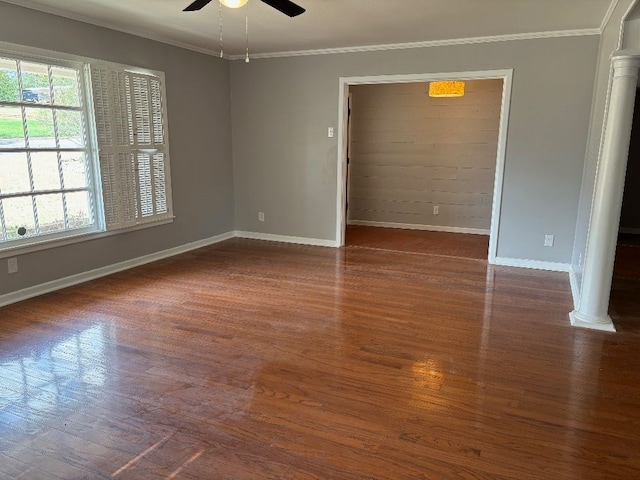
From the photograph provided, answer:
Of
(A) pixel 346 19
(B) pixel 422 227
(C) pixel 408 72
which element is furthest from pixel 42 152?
(B) pixel 422 227

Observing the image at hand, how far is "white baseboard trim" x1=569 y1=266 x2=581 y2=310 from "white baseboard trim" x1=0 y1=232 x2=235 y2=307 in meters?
4.17

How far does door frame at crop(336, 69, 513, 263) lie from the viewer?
15.5 ft

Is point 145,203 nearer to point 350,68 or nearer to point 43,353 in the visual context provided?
point 43,353

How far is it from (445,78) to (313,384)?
3.79 meters

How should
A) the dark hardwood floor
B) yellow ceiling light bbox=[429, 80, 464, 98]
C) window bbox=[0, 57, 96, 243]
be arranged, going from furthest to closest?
yellow ceiling light bbox=[429, 80, 464, 98] < window bbox=[0, 57, 96, 243] < the dark hardwood floor

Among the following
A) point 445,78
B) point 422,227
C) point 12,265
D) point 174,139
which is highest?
point 445,78

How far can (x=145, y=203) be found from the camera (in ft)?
16.0

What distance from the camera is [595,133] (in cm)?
391

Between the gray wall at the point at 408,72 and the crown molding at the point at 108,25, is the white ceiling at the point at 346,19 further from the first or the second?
the gray wall at the point at 408,72

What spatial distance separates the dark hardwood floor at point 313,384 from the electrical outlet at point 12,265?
292 mm

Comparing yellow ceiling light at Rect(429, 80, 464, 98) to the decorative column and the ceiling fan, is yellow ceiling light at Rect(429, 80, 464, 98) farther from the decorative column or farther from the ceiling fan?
the ceiling fan

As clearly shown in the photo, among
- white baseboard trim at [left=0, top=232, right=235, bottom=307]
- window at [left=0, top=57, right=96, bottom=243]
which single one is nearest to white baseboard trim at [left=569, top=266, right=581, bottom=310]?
white baseboard trim at [left=0, top=232, right=235, bottom=307]

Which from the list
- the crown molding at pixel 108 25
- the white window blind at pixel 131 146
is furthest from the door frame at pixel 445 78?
the white window blind at pixel 131 146

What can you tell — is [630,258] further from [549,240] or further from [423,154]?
[423,154]
